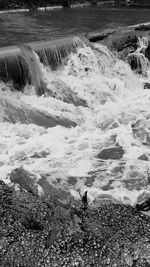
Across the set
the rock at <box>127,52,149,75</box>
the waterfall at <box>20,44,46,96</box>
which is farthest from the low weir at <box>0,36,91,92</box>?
the rock at <box>127,52,149,75</box>

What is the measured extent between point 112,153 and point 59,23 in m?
12.4

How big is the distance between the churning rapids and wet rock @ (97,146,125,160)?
0.9 inches

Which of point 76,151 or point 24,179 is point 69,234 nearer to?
point 24,179

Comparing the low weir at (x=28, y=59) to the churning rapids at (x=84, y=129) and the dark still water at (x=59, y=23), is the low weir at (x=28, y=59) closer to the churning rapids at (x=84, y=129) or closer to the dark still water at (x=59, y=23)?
the churning rapids at (x=84, y=129)


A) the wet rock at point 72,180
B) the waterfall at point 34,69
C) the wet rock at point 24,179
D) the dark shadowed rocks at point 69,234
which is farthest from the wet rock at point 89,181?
the waterfall at point 34,69

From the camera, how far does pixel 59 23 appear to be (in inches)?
763

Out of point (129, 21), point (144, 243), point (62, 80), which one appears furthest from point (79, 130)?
point (129, 21)

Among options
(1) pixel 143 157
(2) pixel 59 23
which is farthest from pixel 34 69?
(2) pixel 59 23

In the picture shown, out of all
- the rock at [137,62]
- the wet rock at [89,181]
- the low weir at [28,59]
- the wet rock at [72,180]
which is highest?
the low weir at [28,59]

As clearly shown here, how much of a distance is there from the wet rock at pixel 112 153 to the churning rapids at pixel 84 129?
2 centimetres

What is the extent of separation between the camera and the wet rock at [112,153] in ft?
28.0

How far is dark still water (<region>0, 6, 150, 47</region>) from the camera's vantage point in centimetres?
1578

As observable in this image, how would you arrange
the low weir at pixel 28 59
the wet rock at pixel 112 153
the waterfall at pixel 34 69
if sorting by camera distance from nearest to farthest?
the wet rock at pixel 112 153, the low weir at pixel 28 59, the waterfall at pixel 34 69

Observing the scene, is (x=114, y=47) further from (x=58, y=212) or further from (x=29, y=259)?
(x=29, y=259)
